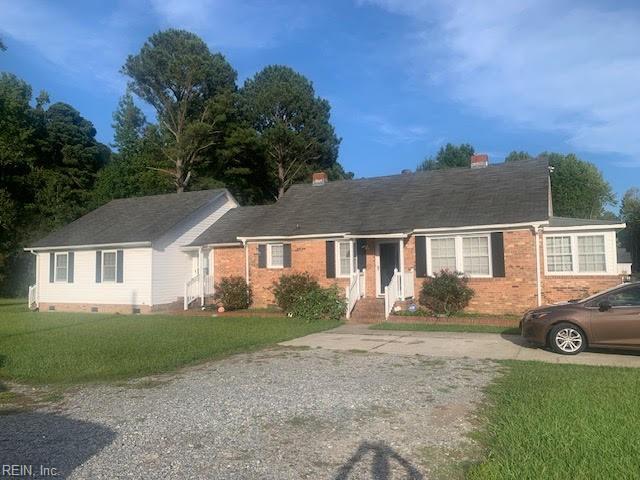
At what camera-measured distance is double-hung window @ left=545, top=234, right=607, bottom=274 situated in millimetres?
15469

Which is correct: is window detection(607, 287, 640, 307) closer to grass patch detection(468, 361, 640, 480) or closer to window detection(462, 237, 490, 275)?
grass patch detection(468, 361, 640, 480)

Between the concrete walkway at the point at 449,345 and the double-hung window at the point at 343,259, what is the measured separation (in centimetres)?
438

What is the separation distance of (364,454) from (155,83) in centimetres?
3853

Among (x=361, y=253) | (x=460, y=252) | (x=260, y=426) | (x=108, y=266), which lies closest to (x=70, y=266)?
(x=108, y=266)

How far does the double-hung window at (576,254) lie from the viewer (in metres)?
15.5

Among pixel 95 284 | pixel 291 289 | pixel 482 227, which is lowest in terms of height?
pixel 291 289

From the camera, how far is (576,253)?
→ 15.7 meters

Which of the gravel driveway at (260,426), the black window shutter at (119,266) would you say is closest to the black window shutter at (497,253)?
the gravel driveway at (260,426)

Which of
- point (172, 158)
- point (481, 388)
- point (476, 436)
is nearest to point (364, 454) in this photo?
point (476, 436)

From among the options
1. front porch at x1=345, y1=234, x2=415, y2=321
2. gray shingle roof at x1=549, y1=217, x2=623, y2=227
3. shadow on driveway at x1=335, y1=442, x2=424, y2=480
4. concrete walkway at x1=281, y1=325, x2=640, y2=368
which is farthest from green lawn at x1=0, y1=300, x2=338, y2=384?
gray shingle roof at x1=549, y1=217, x2=623, y2=227

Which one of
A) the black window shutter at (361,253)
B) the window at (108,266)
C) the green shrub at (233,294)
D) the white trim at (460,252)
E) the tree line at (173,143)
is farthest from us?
the tree line at (173,143)

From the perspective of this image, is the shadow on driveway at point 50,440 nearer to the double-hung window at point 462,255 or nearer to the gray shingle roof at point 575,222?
the double-hung window at point 462,255

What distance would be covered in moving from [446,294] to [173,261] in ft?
39.2

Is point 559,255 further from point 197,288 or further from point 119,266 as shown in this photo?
point 119,266
